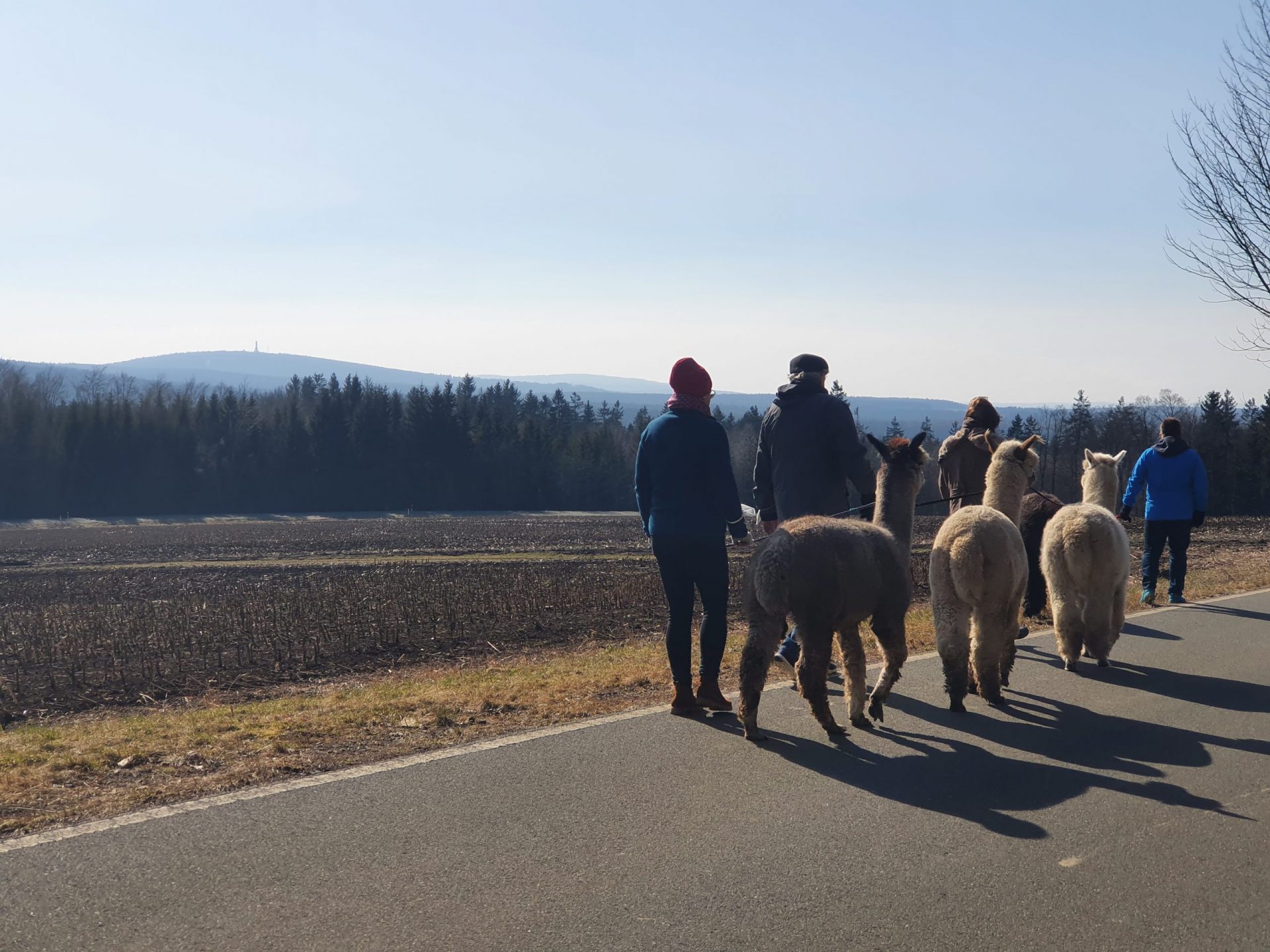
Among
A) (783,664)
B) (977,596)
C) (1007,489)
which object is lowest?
(783,664)

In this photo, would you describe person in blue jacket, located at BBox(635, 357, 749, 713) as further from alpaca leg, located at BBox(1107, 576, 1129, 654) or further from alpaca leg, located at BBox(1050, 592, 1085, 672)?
alpaca leg, located at BBox(1107, 576, 1129, 654)

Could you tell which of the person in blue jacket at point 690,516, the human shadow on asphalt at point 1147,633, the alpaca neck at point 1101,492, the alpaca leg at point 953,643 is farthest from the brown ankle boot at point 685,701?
the alpaca neck at point 1101,492

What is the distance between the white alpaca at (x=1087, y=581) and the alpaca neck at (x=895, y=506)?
204cm

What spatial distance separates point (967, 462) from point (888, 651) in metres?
3.72

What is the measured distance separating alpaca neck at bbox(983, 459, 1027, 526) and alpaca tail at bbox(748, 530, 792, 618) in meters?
3.07

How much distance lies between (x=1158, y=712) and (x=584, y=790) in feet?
14.3

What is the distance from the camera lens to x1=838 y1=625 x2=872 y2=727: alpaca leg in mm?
6602

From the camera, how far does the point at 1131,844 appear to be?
4.65 metres

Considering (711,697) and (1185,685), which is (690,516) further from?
Result: (1185,685)

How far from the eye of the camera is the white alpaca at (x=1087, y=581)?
8.62m

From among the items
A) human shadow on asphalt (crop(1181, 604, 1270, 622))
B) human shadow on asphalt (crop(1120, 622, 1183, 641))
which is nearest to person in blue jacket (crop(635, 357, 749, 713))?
human shadow on asphalt (crop(1120, 622, 1183, 641))

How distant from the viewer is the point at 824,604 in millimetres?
6133

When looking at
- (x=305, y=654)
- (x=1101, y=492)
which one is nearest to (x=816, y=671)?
(x=1101, y=492)

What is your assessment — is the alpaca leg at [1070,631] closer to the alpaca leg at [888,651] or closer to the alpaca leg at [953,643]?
the alpaca leg at [953,643]
